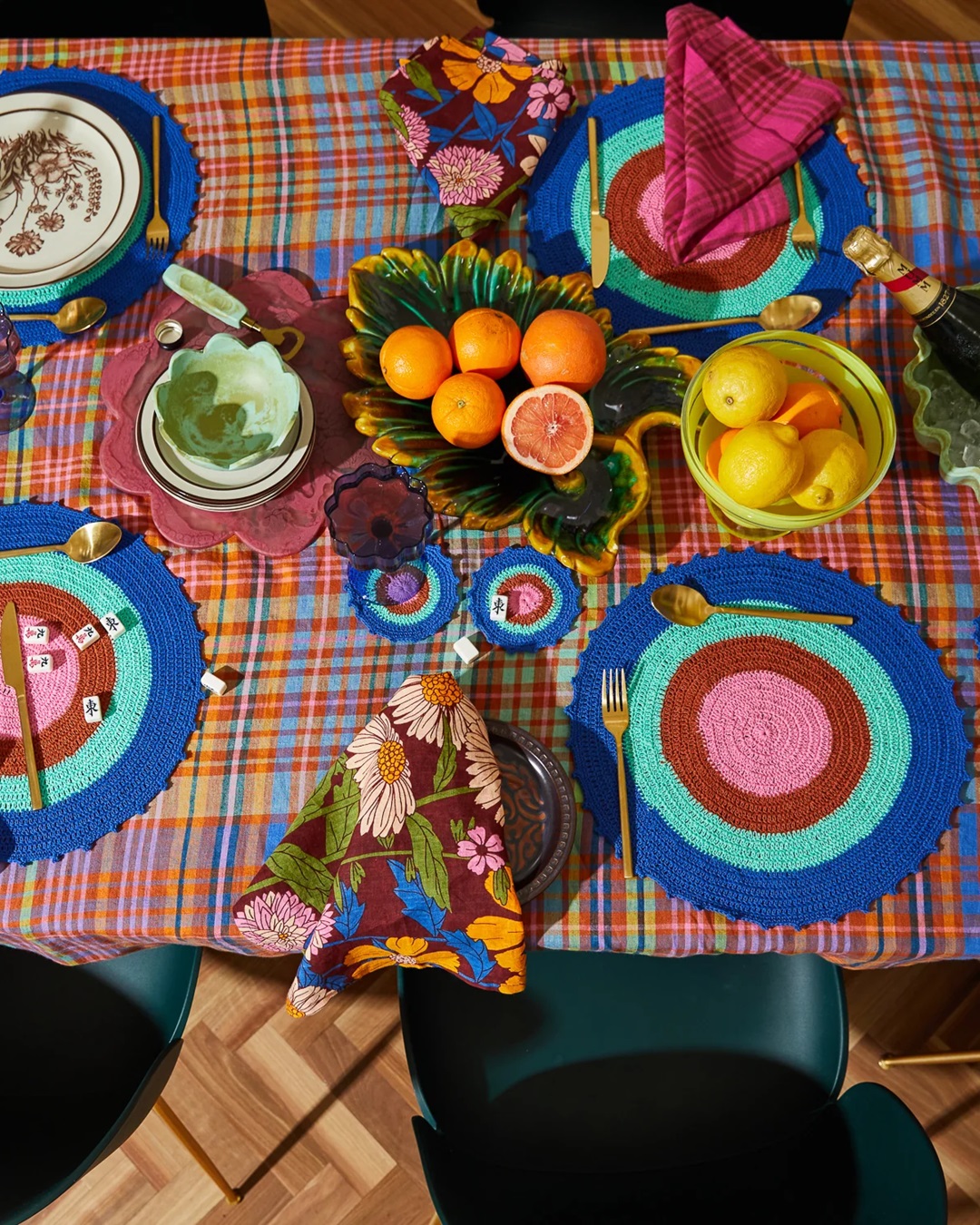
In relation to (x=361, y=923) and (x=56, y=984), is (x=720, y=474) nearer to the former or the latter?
(x=361, y=923)

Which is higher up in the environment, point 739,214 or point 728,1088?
point 739,214

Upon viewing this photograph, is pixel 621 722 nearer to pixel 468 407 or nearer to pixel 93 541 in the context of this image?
pixel 468 407

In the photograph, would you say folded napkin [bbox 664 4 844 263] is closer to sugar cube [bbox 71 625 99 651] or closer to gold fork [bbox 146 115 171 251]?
gold fork [bbox 146 115 171 251]

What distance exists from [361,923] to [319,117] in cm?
100

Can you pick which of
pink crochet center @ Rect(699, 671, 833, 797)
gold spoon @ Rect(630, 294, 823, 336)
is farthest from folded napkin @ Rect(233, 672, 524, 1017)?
gold spoon @ Rect(630, 294, 823, 336)

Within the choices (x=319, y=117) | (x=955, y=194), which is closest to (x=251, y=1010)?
(x=319, y=117)

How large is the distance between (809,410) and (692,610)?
0.78ft

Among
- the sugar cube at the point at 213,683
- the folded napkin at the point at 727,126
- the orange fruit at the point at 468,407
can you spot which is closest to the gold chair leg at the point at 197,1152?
the sugar cube at the point at 213,683

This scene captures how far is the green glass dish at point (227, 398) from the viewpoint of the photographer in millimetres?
970

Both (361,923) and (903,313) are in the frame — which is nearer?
(361,923)

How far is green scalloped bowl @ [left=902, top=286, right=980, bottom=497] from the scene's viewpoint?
0.96 metres

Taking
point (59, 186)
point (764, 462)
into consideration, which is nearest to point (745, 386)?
point (764, 462)

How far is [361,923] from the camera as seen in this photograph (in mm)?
865

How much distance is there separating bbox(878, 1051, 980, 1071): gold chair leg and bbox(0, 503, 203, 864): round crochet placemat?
1337 millimetres
